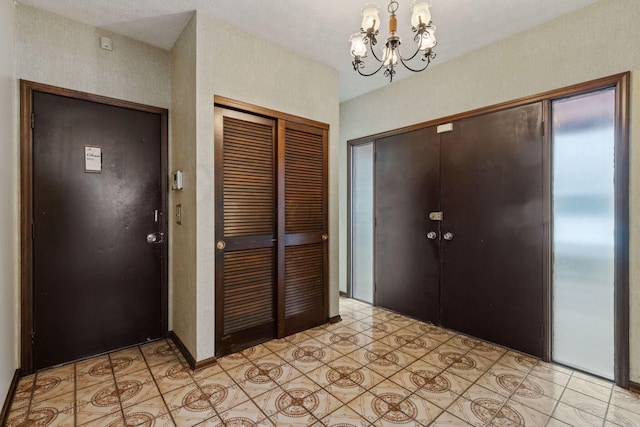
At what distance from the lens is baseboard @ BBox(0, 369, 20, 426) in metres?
1.68

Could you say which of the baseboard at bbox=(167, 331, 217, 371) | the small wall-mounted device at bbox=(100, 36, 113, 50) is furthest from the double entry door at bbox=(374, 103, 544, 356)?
the small wall-mounted device at bbox=(100, 36, 113, 50)

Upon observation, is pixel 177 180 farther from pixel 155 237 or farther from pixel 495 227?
pixel 495 227

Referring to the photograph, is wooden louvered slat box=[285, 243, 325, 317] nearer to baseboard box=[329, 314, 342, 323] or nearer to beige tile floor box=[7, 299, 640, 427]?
baseboard box=[329, 314, 342, 323]

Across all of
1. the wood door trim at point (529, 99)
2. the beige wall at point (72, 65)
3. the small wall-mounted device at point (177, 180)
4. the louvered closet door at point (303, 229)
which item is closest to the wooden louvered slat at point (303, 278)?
the louvered closet door at point (303, 229)

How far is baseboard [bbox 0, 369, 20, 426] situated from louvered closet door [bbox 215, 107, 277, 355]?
3.89 ft

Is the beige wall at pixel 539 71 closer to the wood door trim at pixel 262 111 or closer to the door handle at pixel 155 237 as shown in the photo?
the wood door trim at pixel 262 111

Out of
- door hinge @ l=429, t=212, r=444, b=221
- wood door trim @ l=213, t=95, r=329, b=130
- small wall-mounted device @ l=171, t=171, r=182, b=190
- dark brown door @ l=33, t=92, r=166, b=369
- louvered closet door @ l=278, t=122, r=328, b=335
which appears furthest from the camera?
door hinge @ l=429, t=212, r=444, b=221

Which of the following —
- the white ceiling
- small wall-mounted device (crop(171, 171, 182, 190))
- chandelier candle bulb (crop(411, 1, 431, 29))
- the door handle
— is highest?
the white ceiling

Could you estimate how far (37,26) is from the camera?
2197 millimetres

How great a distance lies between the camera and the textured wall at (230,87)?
7.49 feet

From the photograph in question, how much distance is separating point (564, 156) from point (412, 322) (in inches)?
79.3

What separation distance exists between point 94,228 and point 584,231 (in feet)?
12.3

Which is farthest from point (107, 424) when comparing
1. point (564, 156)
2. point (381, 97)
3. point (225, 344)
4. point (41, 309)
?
point (381, 97)

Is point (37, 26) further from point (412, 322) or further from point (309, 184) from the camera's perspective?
point (412, 322)
